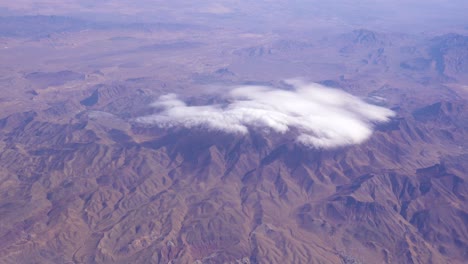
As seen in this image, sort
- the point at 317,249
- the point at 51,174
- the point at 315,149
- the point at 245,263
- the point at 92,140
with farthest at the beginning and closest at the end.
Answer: the point at 92,140
the point at 315,149
the point at 51,174
the point at 317,249
the point at 245,263

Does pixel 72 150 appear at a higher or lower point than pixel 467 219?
lower

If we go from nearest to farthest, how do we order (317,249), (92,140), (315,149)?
(317,249), (315,149), (92,140)

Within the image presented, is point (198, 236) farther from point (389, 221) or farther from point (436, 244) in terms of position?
point (436, 244)

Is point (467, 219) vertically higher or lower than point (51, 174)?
higher

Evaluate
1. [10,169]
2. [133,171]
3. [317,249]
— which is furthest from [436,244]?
[10,169]

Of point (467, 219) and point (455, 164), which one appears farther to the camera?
point (455, 164)

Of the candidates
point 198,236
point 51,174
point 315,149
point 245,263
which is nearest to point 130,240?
point 198,236

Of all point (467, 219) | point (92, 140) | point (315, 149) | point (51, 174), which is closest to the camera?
point (467, 219)

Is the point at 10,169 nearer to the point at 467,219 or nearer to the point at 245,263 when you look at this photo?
the point at 245,263

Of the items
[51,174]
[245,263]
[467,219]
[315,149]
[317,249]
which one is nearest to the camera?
[245,263]
